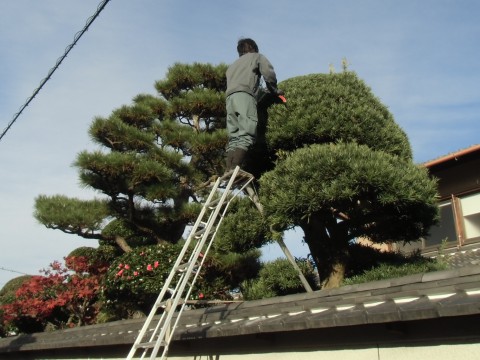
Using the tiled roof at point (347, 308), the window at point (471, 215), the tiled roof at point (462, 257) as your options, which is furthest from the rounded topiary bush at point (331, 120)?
the window at point (471, 215)

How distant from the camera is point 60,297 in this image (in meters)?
12.3

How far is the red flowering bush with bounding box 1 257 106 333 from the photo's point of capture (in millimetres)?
12391

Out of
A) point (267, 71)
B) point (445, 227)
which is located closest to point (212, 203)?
point (267, 71)

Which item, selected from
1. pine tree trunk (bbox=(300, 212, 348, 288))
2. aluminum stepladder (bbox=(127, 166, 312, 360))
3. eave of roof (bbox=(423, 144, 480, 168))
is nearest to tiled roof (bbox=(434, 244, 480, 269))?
eave of roof (bbox=(423, 144, 480, 168))

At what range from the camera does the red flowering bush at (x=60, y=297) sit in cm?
1239

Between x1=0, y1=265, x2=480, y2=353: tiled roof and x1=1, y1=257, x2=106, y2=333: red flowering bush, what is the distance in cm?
543

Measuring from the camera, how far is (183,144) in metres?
11.7

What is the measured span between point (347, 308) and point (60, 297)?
29.0ft

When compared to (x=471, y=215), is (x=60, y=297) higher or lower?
lower

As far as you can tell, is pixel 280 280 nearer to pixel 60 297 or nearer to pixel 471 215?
pixel 471 215

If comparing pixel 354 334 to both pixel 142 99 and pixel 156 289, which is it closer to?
pixel 156 289

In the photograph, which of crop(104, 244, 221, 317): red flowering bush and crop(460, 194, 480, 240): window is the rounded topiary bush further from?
crop(460, 194, 480, 240): window

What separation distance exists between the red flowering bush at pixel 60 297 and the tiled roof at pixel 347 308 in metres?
5.43

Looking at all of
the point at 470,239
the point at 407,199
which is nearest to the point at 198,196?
the point at 470,239
